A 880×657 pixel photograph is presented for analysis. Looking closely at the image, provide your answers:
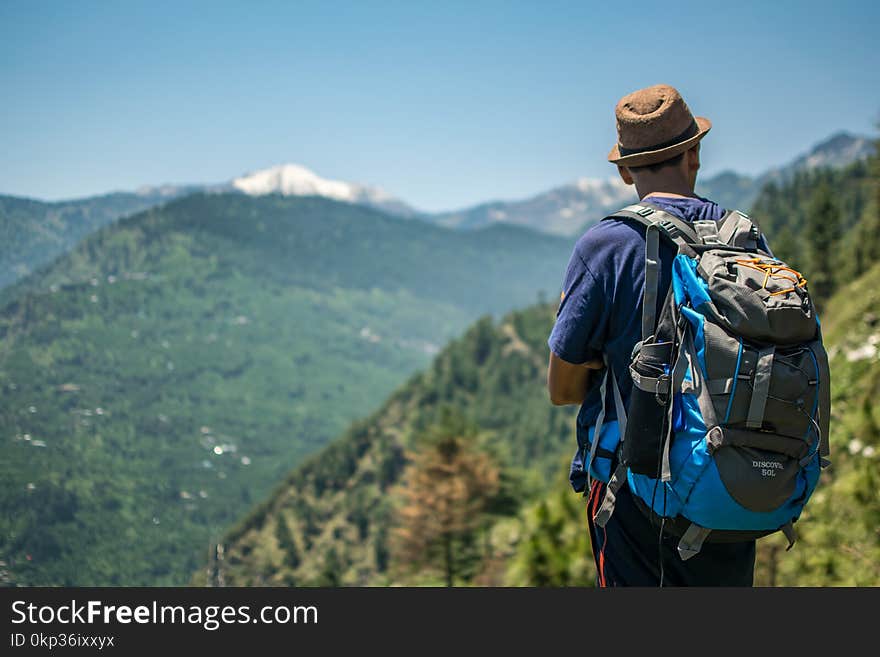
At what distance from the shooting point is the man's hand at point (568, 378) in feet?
9.59

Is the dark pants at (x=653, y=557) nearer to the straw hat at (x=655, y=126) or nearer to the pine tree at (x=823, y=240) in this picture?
the straw hat at (x=655, y=126)

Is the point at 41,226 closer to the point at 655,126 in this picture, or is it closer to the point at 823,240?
the point at 655,126

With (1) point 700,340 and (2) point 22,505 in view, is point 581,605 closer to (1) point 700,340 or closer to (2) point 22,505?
(1) point 700,340

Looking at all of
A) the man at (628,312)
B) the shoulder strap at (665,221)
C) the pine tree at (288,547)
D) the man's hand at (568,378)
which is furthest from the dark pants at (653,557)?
the pine tree at (288,547)

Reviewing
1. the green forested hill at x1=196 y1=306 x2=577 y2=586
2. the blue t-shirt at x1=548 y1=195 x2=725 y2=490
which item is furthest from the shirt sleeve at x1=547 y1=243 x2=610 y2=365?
the green forested hill at x1=196 y1=306 x2=577 y2=586

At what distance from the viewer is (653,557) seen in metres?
2.84

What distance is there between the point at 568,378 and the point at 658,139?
1.05 metres

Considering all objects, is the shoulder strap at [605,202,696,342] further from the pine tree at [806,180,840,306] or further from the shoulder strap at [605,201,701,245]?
the pine tree at [806,180,840,306]

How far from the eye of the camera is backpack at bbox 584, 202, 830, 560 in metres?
2.47

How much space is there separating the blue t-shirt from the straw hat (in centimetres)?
23

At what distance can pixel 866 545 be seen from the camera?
6.25 meters

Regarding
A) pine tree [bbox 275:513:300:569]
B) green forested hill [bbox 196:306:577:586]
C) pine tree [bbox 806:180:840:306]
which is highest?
pine tree [bbox 806:180:840:306]

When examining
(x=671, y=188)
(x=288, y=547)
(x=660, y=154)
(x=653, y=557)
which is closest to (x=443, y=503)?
(x=653, y=557)

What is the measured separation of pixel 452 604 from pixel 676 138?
226cm
